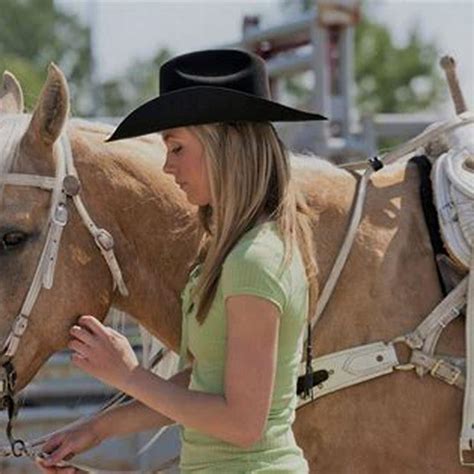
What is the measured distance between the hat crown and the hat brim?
2.3 inches

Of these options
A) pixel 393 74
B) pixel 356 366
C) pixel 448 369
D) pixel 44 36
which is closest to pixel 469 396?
pixel 448 369

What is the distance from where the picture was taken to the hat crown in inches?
140

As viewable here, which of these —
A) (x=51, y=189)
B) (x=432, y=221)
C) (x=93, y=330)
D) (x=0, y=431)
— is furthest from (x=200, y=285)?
(x=0, y=431)

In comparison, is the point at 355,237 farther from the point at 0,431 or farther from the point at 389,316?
the point at 0,431

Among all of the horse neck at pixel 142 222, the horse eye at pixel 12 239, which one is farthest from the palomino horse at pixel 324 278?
the horse eye at pixel 12 239

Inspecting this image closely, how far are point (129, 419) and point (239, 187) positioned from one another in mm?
811

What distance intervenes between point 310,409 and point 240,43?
6029mm

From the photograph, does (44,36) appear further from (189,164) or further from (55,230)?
(189,164)

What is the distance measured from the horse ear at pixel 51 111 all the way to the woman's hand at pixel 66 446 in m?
0.83

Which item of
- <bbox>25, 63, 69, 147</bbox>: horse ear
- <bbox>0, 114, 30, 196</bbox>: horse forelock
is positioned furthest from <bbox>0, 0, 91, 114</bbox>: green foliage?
<bbox>25, 63, 69, 147</bbox>: horse ear

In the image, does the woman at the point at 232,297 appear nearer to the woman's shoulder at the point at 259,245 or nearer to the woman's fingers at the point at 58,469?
the woman's shoulder at the point at 259,245

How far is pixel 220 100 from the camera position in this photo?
3.44 meters

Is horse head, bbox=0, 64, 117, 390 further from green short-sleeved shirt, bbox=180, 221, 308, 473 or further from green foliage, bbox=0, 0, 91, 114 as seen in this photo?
green foliage, bbox=0, 0, 91, 114

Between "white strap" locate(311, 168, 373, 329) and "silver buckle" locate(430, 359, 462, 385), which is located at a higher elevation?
"white strap" locate(311, 168, 373, 329)
